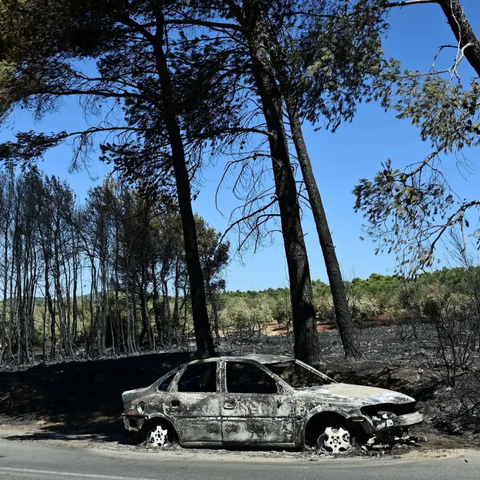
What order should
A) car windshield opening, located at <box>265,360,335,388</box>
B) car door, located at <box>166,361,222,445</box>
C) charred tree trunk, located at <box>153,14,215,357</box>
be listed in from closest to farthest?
car door, located at <box>166,361,222,445</box> < car windshield opening, located at <box>265,360,335,388</box> < charred tree trunk, located at <box>153,14,215,357</box>

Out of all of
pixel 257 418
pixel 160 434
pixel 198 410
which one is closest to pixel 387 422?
pixel 257 418

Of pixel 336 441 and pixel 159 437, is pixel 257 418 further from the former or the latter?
pixel 159 437

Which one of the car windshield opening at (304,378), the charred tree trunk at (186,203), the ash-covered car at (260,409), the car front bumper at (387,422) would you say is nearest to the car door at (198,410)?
the ash-covered car at (260,409)

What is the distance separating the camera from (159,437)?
32.5 ft

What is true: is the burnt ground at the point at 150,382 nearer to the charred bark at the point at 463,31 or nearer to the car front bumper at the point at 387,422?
the car front bumper at the point at 387,422

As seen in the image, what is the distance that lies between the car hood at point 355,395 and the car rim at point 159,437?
7.80 feet

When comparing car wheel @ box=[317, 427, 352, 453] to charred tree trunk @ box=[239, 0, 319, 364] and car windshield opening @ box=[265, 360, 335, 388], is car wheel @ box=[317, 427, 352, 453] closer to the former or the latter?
car windshield opening @ box=[265, 360, 335, 388]

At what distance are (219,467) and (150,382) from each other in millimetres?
7969

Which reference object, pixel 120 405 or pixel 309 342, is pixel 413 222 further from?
pixel 120 405

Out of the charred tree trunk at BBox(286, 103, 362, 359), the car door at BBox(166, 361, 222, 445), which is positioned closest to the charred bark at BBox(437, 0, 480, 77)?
the charred tree trunk at BBox(286, 103, 362, 359)

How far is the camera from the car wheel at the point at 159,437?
32.4 ft

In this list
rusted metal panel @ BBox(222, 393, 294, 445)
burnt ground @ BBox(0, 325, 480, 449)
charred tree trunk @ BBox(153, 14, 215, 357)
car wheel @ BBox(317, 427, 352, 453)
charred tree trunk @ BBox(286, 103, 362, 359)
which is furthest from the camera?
charred tree trunk @ BBox(286, 103, 362, 359)

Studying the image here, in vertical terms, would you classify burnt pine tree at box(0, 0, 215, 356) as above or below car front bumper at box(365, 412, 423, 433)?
above

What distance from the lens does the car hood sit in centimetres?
864
